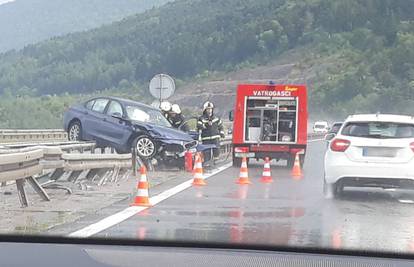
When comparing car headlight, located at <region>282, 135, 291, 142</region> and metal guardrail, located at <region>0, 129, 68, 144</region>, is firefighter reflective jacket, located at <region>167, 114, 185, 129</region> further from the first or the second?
metal guardrail, located at <region>0, 129, 68, 144</region>

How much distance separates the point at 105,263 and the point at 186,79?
132ft

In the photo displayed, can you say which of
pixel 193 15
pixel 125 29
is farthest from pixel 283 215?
pixel 193 15

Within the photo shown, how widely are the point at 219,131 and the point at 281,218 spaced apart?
11.8 metres

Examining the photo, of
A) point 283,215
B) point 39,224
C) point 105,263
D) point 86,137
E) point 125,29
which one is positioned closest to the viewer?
point 105,263

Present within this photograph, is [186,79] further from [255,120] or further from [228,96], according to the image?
[255,120]

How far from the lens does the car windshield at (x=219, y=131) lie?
10.1 m

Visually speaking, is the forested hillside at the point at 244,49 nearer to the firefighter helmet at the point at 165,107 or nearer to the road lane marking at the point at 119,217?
the firefighter helmet at the point at 165,107

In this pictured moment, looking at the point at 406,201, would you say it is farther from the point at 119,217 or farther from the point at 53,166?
the point at 53,166

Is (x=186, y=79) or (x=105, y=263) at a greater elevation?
Result: (x=186, y=79)

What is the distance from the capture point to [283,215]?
10938 millimetres

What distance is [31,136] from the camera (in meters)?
33.5

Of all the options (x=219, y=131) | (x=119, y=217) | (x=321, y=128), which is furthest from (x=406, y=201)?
(x=321, y=128)

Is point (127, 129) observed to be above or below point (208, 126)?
below

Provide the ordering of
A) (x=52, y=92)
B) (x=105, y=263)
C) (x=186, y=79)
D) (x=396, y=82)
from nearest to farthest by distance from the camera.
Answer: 1. (x=105, y=263)
2. (x=52, y=92)
3. (x=396, y=82)
4. (x=186, y=79)
